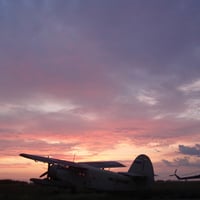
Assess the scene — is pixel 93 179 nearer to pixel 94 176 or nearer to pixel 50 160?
pixel 94 176

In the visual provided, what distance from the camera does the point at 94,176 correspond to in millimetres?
32562

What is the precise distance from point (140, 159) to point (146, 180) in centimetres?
240

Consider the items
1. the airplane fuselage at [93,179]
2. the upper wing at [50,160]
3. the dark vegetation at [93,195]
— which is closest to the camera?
the dark vegetation at [93,195]

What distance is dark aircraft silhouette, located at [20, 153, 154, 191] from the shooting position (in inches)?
1259

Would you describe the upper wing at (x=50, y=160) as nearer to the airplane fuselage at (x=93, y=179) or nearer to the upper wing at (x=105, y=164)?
the airplane fuselage at (x=93, y=179)

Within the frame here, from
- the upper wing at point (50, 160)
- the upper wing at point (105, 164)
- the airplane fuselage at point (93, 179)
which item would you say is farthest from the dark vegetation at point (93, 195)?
the upper wing at point (105, 164)

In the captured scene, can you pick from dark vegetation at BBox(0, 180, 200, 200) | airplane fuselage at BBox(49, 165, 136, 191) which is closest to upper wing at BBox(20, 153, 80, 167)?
airplane fuselage at BBox(49, 165, 136, 191)

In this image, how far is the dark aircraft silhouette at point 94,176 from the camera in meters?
32.0

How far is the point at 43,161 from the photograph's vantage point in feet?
112

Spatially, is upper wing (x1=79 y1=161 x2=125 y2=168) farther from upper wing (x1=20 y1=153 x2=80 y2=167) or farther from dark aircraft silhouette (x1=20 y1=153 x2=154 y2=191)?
upper wing (x1=20 y1=153 x2=80 y2=167)

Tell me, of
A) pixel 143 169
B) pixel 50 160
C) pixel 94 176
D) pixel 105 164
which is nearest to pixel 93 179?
pixel 94 176

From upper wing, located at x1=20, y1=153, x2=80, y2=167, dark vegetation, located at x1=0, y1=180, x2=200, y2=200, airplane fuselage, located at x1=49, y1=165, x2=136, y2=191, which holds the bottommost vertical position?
dark vegetation, located at x1=0, y1=180, x2=200, y2=200

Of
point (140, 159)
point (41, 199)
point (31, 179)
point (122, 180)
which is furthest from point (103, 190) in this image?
point (41, 199)

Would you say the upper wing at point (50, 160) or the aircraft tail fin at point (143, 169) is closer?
the aircraft tail fin at point (143, 169)
